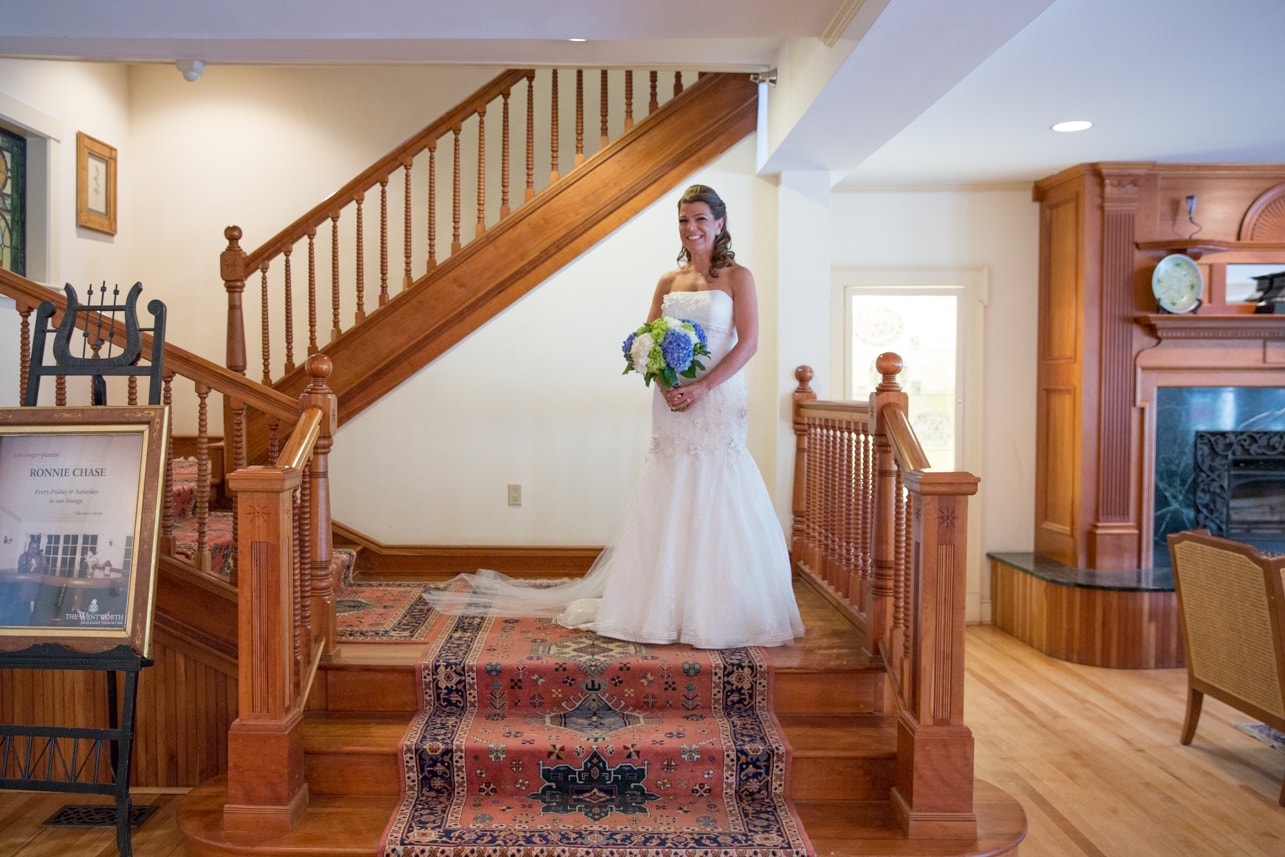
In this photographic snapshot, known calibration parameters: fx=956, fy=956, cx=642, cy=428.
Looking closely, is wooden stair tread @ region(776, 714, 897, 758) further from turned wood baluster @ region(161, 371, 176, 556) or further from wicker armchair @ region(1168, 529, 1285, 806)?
turned wood baluster @ region(161, 371, 176, 556)

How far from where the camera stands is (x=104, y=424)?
2.89m

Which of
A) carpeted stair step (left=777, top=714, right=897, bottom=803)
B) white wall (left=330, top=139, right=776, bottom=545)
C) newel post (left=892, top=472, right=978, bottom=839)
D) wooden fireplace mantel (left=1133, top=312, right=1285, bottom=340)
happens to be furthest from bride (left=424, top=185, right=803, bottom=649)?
wooden fireplace mantel (left=1133, top=312, right=1285, bottom=340)

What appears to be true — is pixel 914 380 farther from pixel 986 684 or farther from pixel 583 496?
pixel 583 496

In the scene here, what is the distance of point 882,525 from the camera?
3309 mm

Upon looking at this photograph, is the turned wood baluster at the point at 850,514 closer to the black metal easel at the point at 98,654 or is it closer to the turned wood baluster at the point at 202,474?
the turned wood baluster at the point at 202,474

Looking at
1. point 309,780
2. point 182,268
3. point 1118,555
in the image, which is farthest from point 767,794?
point 182,268

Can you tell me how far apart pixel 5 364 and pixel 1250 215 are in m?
6.75

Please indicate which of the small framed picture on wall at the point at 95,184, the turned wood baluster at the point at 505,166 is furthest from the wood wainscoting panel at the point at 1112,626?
the small framed picture on wall at the point at 95,184

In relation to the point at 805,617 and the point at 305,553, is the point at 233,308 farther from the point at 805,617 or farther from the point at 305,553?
the point at 805,617

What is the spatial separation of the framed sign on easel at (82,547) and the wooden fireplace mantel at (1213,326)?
5.25 metres

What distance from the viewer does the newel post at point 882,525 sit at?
10.8 feet

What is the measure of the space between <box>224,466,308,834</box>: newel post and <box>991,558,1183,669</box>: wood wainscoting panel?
4.33m

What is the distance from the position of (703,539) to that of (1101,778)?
6.07 feet

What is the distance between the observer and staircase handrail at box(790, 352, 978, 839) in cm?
276
